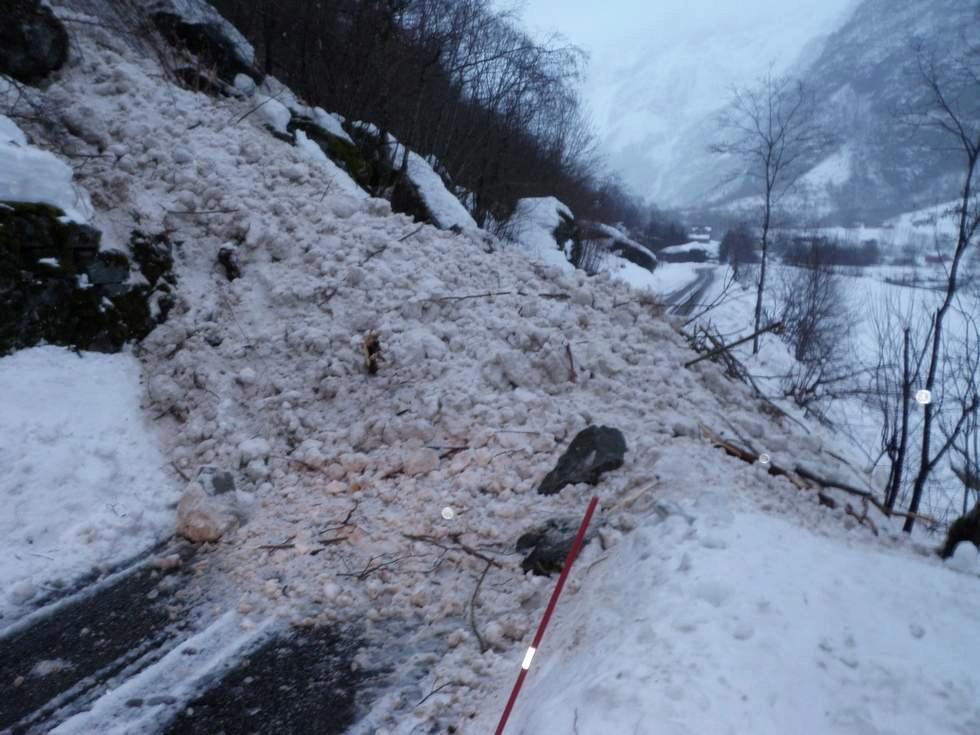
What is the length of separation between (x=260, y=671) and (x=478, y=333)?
3269 mm

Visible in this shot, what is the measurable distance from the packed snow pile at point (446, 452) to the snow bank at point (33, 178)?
426mm

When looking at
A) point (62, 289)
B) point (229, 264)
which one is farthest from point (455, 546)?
point (229, 264)

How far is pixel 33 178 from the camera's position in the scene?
15.5 ft

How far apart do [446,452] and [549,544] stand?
1.25m

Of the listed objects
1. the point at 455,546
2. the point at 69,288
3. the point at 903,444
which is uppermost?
the point at 903,444

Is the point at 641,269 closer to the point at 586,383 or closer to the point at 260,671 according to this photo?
the point at 586,383

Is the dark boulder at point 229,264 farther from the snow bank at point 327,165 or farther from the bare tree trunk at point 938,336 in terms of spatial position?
the bare tree trunk at point 938,336

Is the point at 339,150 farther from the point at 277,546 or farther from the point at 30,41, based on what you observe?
the point at 277,546

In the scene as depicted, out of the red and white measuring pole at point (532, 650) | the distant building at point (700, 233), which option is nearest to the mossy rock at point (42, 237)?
the red and white measuring pole at point (532, 650)

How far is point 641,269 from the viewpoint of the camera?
2881 cm

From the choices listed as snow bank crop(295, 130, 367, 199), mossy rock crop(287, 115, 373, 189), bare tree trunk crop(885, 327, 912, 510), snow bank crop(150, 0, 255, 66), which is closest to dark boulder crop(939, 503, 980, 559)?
bare tree trunk crop(885, 327, 912, 510)

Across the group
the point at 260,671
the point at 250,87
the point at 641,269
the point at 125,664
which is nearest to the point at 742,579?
the point at 260,671

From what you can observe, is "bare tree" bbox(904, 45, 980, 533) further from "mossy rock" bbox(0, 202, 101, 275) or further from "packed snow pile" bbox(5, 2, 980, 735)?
"mossy rock" bbox(0, 202, 101, 275)

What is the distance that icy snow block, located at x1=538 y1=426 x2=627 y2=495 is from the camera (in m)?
3.97
